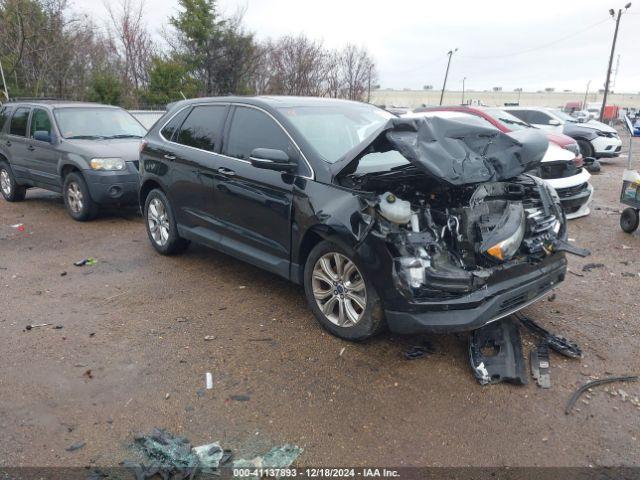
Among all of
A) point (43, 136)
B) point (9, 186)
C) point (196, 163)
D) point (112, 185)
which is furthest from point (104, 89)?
point (196, 163)

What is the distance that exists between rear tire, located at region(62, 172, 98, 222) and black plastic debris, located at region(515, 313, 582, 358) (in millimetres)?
6455

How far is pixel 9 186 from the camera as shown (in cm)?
960

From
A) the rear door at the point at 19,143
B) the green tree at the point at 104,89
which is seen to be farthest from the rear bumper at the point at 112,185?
the green tree at the point at 104,89

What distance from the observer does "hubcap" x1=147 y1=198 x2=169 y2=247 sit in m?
5.90

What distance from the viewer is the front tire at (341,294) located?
11.8 feet

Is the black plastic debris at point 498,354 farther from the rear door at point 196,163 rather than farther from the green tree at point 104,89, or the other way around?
the green tree at point 104,89

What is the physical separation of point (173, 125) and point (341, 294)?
316cm

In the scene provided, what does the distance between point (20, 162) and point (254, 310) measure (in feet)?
22.7

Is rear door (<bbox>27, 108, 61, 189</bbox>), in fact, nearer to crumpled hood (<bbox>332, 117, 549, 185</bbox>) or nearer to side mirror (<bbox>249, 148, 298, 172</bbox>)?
side mirror (<bbox>249, 148, 298, 172</bbox>)

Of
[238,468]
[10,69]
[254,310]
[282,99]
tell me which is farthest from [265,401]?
[10,69]

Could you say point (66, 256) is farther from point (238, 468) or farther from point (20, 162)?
point (238, 468)

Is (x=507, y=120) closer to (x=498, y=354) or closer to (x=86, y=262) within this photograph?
(x=498, y=354)

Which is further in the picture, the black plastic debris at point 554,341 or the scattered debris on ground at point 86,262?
the scattered debris on ground at point 86,262

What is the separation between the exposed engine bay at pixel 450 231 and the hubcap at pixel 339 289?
0.44 meters
